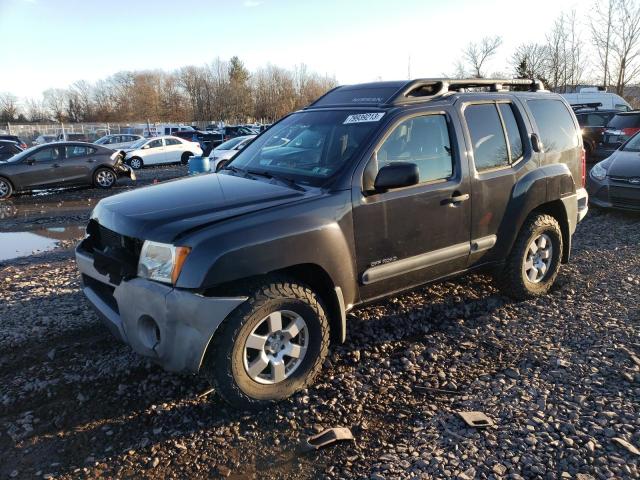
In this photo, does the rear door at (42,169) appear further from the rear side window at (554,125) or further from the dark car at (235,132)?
the dark car at (235,132)

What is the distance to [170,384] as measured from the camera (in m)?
3.41

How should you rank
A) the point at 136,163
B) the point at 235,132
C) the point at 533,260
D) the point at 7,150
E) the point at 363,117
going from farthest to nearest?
1. the point at 235,132
2. the point at 136,163
3. the point at 7,150
4. the point at 533,260
5. the point at 363,117

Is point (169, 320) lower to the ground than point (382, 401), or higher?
higher

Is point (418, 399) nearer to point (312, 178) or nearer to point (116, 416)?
point (312, 178)

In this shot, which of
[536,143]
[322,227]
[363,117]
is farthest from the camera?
[536,143]

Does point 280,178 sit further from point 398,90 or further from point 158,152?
point 158,152

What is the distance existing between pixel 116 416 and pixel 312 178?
205 centimetres

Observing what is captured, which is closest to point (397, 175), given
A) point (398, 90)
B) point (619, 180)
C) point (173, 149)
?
point (398, 90)

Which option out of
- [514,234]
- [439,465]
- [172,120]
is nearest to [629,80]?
[514,234]

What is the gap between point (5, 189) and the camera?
1387 centimetres

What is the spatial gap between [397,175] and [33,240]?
7868 millimetres

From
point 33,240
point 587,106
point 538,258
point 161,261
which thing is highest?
point 587,106

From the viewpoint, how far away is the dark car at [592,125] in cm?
1505

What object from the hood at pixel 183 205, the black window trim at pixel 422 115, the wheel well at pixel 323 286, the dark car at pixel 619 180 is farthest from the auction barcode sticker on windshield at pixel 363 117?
the dark car at pixel 619 180
